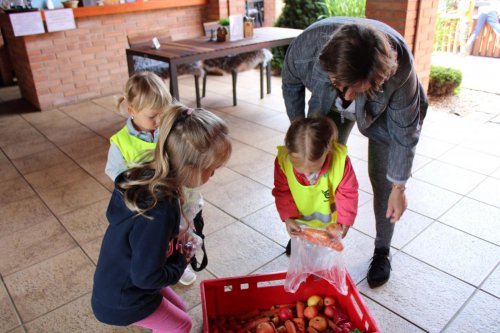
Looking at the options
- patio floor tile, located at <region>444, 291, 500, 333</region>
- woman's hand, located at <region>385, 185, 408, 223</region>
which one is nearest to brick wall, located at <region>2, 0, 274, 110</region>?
woman's hand, located at <region>385, 185, 408, 223</region>

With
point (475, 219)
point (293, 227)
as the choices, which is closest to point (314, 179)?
point (293, 227)

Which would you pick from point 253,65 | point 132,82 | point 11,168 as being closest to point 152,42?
point 253,65

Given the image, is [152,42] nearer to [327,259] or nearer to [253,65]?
[253,65]

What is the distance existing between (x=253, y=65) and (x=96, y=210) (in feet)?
7.81

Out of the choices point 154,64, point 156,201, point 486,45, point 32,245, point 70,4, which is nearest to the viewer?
point 156,201

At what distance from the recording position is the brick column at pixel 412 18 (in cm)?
379

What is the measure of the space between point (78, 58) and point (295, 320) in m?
4.17

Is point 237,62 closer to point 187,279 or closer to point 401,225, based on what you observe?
point 401,225

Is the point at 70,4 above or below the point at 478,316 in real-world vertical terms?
Answer: above

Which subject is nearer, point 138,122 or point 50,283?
point 138,122

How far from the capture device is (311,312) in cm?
162

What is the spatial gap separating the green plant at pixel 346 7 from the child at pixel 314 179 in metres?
3.62

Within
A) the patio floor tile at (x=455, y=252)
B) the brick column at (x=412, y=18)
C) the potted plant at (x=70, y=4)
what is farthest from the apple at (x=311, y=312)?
the potted plant at (x=70, y=4)

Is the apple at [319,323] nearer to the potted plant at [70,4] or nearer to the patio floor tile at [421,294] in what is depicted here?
the patio floor tile at [421,294]
